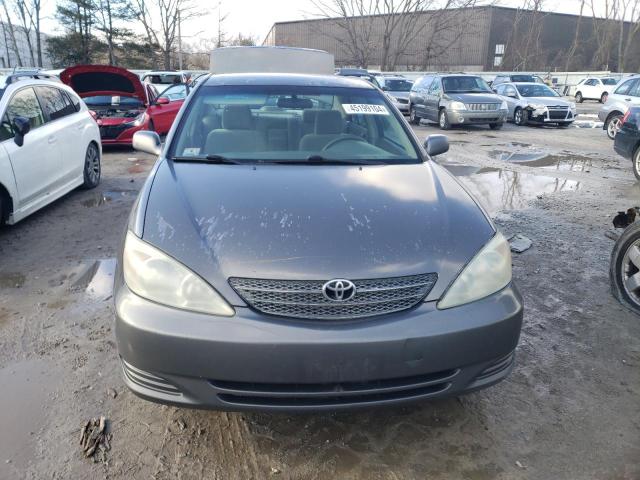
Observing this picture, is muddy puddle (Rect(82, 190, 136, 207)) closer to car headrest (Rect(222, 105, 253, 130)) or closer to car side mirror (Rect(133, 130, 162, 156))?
car side mirror (Rect(133, 130, 162, 156))

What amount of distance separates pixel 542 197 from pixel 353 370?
6.10 meters

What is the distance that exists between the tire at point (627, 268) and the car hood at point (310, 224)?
5.55 feet

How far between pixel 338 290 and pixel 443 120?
14460 millimetres

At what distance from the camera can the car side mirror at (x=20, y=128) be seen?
16.5 feet

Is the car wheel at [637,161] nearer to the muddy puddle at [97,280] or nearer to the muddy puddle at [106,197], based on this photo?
the muddy puddle at [106,197]

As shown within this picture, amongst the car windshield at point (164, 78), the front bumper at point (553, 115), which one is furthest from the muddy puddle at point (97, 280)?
the front bumper at point (553, 115)

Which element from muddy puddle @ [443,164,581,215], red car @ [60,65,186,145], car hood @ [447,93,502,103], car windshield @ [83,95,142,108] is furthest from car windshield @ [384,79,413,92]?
car windshield @ [83,95,142,108]

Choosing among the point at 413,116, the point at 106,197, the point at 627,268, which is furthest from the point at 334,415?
the point at 413,116

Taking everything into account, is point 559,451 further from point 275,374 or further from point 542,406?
point 275,374

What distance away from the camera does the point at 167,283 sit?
211 cm

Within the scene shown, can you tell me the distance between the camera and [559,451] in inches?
93.4

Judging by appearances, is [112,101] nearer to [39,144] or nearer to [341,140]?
[39,144]

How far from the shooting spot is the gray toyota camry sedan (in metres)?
2.00

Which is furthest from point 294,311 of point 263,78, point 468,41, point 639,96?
point 468,41
